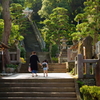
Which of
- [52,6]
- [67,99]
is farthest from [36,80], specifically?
[52,6]

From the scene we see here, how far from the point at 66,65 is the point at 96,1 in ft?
20.8

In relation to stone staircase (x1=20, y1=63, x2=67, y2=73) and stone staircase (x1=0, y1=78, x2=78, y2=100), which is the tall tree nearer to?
stone staircase (x1=20, y1=63, x2=67, y2=73)

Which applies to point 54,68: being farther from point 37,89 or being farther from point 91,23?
point 37,89

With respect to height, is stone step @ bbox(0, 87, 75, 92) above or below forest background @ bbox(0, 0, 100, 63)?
below

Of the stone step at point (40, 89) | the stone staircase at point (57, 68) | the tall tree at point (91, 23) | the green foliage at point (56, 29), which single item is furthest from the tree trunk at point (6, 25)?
the green foliage at point (56, 29)

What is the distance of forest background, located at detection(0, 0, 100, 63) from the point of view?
16789 mm

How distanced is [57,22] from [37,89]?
65.3 feet

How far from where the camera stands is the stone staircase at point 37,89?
27.7 ft

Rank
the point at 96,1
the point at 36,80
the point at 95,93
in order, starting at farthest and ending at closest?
the point at 96,1 < the point at 36,80 < the point at 95,93

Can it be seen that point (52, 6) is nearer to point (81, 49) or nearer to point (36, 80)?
point (81, 49)

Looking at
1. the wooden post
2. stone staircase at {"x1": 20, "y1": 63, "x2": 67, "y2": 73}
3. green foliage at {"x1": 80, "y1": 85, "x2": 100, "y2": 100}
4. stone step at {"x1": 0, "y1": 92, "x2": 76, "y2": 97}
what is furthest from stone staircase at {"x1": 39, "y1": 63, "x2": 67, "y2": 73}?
green foliage at {"x1": 80, "y1": 85, "x2": 100, "y2": 100}

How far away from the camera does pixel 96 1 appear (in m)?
17.6

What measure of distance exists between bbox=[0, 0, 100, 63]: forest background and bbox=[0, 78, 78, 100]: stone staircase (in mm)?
7078

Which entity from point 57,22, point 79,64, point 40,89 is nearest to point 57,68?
point 79,64
